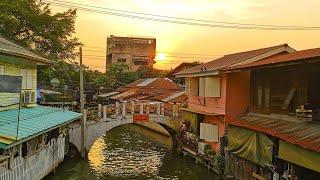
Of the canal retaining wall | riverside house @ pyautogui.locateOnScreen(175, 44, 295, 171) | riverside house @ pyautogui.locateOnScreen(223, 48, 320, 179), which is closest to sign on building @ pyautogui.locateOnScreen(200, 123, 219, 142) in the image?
riverside house @ pyautogui.locateOnScreen(175, 44, 295, 171)

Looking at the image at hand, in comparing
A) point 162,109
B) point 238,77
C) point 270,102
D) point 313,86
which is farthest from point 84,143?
point 313,86

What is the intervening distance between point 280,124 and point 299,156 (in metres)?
3.37

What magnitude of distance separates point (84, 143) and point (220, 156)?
1048 centimetres

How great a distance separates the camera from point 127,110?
3450 centimetres

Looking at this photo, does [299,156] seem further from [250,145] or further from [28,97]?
[28,97]

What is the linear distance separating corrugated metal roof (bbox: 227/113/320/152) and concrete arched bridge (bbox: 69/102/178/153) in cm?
1270

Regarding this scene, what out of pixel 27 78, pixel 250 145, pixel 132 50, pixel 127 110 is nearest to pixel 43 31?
pixel 127 110

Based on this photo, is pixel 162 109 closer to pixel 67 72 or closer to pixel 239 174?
pixel 67 72

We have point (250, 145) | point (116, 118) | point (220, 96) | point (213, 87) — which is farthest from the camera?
point (116, 118)

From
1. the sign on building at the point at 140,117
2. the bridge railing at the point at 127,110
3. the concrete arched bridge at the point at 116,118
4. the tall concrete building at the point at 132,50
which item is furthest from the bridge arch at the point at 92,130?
the tall concrete building at the point at 132,50

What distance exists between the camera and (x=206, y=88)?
2842 cm

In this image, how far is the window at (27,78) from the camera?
2351 cm

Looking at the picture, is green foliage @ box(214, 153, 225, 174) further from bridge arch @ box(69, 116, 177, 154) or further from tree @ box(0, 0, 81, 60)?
tree @ box(0, 0, 81, 60)

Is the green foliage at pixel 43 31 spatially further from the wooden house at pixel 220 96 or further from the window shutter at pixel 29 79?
the wooden house at pixel 220 96
